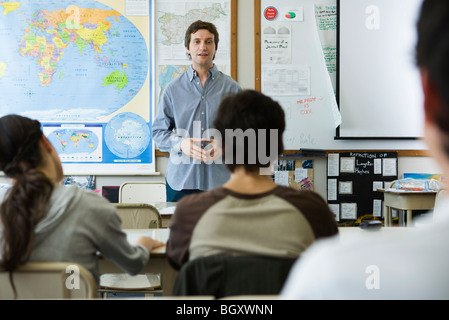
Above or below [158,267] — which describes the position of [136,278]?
below

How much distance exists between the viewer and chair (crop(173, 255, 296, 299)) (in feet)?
3.66

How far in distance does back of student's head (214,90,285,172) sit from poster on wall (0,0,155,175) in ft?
9.95

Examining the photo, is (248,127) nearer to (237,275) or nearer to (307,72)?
(237,275)

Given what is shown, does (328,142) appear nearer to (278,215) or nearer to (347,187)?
(347,187)

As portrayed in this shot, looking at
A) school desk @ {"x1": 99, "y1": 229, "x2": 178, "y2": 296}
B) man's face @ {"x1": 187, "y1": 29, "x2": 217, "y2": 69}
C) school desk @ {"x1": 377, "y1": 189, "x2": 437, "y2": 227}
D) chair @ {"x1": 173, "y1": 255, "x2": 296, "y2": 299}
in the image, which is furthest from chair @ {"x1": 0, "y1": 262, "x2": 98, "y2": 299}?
school desk @ {"x1": 377, "y1": 189, "x2": 437, "y2": 227}

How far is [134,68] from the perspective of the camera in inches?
170

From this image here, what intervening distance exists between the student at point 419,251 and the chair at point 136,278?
5.61 feet

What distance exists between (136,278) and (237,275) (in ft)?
5.39

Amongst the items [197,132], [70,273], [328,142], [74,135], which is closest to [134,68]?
[74,135]

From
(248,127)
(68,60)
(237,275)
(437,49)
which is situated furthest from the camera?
(68,60)

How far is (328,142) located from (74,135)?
2.43 metres

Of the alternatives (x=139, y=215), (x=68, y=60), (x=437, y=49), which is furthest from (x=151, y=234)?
(x=68, y=60)

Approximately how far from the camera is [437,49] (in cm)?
46

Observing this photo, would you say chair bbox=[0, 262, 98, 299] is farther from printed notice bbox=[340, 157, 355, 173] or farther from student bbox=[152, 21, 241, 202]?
printed notice bbox=[340, 157, 355, 173]
